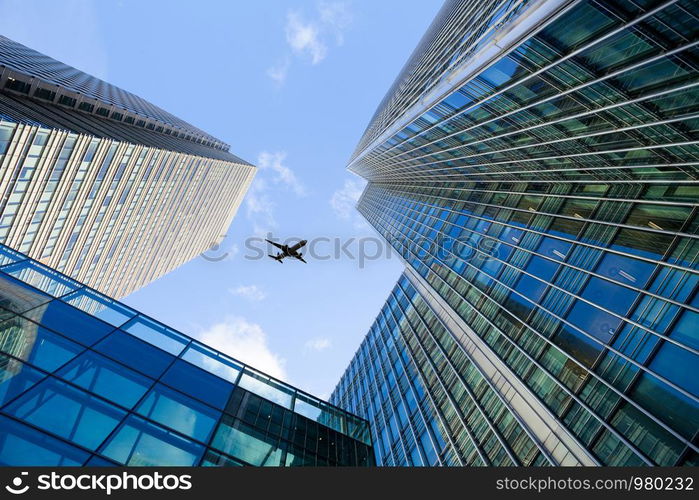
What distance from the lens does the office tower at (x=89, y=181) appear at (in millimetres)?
35562

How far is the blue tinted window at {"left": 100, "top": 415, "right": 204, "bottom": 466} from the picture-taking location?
9461 mm

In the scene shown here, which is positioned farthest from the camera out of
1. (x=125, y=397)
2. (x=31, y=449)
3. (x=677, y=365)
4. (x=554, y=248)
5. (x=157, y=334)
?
(x=554, y=248)

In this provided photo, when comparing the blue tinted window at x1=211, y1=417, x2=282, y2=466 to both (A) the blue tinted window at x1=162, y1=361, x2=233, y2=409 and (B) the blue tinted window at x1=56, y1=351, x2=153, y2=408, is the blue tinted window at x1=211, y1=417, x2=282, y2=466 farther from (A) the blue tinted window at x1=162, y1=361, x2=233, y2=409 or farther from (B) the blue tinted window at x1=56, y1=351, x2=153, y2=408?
(B) the blue tinted window at x1=56, y1=351, x2=153, y2=408

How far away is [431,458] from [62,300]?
84.4ft

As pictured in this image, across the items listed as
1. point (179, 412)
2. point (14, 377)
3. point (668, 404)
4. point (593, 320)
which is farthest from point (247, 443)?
point (593, 320)

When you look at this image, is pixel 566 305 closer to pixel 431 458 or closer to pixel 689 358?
pixel 689 358

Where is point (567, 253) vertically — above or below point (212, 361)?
above

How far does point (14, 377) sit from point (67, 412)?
5.49 ft

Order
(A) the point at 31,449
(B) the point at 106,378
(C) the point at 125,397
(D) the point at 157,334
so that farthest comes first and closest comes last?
(D) the point at 157,334 → (B) the point at 106,378 → (C) the point at 125,397 → (A) the point at 31,449

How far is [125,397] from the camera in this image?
1134 cm

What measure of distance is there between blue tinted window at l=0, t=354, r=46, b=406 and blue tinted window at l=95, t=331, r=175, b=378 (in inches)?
99.1

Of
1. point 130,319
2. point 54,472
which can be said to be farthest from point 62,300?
point 54,472

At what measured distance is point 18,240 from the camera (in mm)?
39000

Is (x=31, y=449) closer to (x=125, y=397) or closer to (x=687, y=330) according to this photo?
(x=125, y=397)
